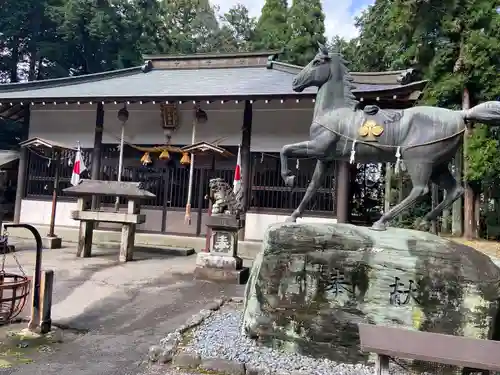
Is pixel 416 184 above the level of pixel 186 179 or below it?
below

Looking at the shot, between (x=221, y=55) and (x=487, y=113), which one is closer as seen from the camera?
(x=487, y=113)

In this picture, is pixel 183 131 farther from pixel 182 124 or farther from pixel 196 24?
pixel 196 24

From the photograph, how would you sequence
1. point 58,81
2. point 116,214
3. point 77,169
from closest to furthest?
1. point 116,214
2. point 77,169
3. point 58,81

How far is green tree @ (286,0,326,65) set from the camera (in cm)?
2411

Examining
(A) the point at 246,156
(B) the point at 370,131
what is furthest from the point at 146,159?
(B) the point at 370,131

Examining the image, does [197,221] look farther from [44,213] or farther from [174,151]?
[44,213]

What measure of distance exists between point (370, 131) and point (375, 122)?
0.42 feet

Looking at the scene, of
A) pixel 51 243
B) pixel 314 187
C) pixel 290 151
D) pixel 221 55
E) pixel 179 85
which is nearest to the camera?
pixel 290 151

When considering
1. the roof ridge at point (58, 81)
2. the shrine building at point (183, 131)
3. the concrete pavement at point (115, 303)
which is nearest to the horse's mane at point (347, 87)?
the concrete pavement at point (115, 303)

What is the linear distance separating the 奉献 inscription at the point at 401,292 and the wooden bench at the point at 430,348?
38.2 inches

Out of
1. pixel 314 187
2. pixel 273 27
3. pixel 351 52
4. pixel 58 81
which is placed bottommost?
pixel 314 187

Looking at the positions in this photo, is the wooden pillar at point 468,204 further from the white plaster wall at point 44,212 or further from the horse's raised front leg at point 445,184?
the white plaster wall at point 44,212

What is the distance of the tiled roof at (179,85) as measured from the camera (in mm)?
10891

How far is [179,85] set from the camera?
13.1 metres
